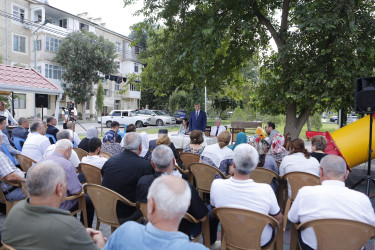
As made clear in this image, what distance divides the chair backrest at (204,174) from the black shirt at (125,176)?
1.02 meters

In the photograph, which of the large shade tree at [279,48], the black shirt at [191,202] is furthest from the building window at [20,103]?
the black shirt at [191,202]

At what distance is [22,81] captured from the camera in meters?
9.01

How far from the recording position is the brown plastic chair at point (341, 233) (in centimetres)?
210

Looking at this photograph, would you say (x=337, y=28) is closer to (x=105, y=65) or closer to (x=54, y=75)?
(x=105, y=65)

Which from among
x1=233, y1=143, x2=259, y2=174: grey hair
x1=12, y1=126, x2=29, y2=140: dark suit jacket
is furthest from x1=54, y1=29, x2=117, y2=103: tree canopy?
x1=233, y1=143, x2=259, y2=174: grey hair

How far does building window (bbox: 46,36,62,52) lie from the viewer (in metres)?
29.2

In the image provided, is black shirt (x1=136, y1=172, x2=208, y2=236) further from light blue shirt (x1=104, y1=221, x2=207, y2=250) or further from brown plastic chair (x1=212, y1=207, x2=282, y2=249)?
light blue shirt (x1=104, y1=221, x2=207, y2=250)

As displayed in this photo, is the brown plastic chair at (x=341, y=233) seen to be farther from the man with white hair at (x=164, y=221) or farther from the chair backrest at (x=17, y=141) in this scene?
the chair backrest at (x=17, y=141)

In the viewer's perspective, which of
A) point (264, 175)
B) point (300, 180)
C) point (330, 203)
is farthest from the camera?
point (264, 175)

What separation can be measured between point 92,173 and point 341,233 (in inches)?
122

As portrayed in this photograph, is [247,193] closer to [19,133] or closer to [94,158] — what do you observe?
[94,158]

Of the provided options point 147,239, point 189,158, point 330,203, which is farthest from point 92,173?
point 330,203

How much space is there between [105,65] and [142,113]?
7948mm

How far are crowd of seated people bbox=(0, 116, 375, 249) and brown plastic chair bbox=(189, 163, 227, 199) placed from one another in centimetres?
27
